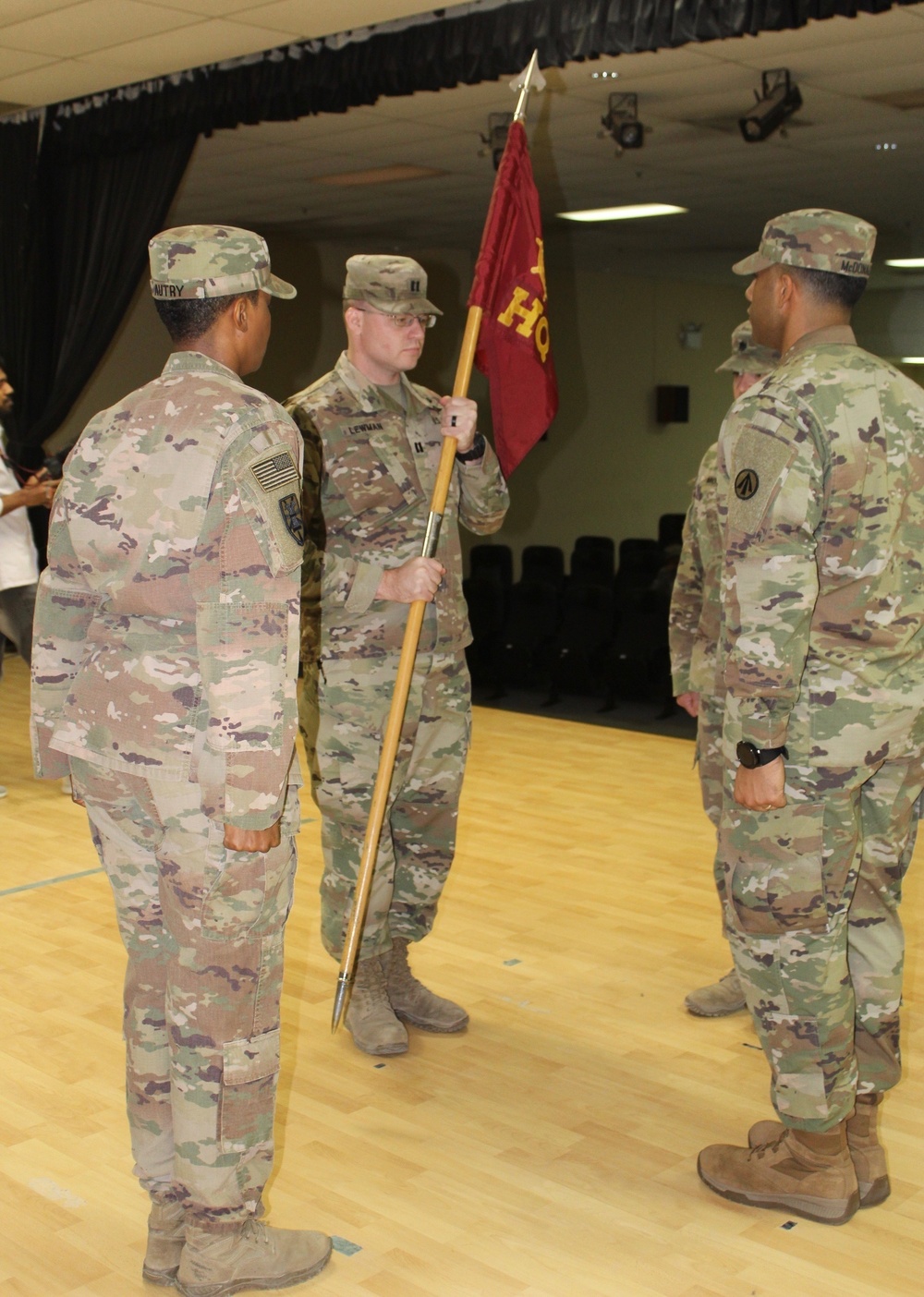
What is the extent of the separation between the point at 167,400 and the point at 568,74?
4.34 meters

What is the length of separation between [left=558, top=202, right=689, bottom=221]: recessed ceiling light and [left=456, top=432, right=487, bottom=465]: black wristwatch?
20.0 ft

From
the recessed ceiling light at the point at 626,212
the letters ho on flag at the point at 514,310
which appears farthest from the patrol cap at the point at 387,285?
the recessed ceiling light at the point at 626,212

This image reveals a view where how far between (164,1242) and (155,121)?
5643 millimetres

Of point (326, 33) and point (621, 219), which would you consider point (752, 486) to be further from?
point (621, 219)

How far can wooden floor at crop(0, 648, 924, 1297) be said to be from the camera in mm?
2262

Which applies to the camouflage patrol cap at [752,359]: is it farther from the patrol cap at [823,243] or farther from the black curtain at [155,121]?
the black curtain at [155,121]

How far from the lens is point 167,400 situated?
6.53 ft


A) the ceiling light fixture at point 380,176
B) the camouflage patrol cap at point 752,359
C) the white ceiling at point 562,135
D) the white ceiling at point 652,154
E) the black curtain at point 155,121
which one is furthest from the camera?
the ceiling light fixture at point 380,176

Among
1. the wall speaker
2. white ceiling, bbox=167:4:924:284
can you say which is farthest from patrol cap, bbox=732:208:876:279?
the wall speaker

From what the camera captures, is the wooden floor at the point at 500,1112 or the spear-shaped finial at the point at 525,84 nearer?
the wooden floor at the point at 500,1112

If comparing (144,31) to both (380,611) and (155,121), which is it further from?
(380,611)

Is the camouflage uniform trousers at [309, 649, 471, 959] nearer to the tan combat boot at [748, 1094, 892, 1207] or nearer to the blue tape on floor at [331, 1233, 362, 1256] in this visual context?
the blue tape on floor at [331, 1233, 362, 1256]

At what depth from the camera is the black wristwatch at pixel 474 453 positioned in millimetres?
3016

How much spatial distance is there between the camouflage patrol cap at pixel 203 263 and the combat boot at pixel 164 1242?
146 centimetres
